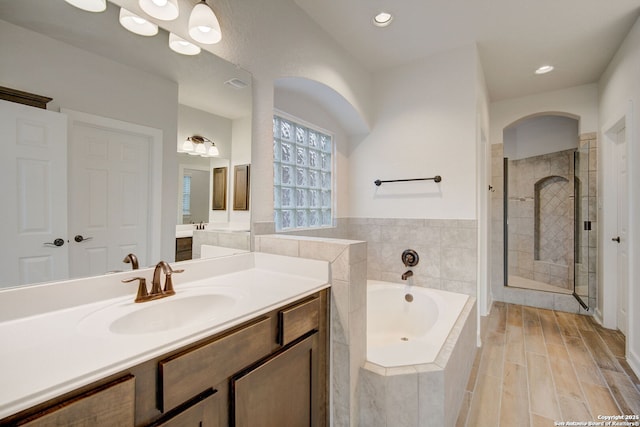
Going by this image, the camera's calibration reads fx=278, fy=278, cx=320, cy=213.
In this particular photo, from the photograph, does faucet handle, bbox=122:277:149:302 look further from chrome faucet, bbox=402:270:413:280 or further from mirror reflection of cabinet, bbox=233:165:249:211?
chrome faucet, bbox=402:270:413:280

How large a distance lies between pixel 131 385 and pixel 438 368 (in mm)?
1296

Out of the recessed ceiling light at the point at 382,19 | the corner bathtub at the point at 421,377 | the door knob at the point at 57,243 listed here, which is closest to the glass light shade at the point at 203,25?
the door knob at the point at 57,243

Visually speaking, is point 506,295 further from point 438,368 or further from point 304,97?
point 304,97

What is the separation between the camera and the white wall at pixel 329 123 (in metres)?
2.30

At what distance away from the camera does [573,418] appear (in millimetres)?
1599

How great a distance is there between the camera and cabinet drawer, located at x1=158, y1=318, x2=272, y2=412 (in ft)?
2.33

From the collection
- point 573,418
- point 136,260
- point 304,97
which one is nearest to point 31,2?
point 136,260

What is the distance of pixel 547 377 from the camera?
199cm

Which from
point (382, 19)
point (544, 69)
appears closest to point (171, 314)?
point (382, 19)

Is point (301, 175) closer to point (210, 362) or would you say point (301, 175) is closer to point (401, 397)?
→ point (401, 397)

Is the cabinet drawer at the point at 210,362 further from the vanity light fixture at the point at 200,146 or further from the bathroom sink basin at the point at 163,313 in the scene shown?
the vanity light fixture at the point at 200,146

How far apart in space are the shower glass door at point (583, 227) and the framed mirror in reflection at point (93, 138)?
12.5 feet

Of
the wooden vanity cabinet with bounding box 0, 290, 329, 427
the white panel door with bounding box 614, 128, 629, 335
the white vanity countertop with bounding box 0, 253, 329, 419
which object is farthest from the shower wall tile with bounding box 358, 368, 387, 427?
the white panel door with bounding box 614, 128, 629, 335

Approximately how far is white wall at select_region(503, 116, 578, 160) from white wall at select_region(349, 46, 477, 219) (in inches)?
81.1
